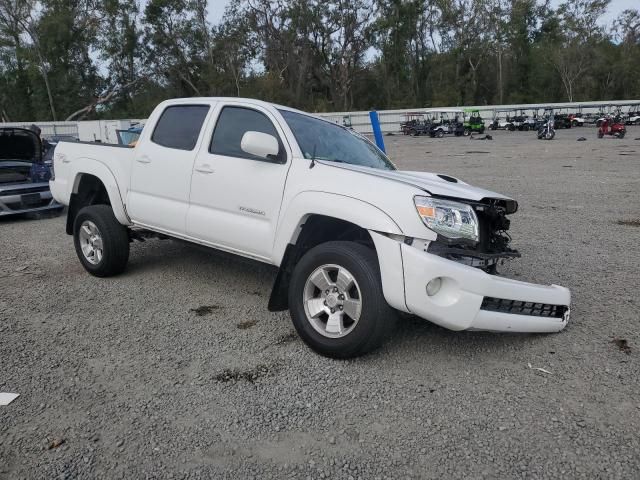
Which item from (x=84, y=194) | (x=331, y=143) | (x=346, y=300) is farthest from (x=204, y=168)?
(x=84, y=194)

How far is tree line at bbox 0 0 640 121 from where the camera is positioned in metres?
57.8

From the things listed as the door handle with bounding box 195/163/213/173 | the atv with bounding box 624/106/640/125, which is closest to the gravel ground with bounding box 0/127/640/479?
the door handle with bounding box 195/163/213/173

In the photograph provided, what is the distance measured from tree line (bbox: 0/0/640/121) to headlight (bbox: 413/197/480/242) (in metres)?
56.9

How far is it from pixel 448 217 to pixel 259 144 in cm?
142

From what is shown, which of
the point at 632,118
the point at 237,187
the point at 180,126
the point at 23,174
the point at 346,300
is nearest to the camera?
the point at 346,300

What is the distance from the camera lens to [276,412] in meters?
2.97

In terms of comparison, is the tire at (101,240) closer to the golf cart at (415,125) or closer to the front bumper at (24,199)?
the front bumper at (24,199)

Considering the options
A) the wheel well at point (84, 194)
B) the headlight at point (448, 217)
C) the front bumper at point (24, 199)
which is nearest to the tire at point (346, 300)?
the headlight at point (448, 217)

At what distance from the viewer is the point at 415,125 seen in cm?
4056

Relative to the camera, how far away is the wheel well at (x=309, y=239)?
12.3 ft

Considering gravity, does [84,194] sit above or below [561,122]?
below

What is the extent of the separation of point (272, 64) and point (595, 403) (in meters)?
64.2

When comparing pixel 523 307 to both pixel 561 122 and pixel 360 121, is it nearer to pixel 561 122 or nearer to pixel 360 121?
pixel 360 121

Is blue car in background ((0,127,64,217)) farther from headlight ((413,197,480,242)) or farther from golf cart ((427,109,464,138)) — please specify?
golf cart ((427,109,464,138))
